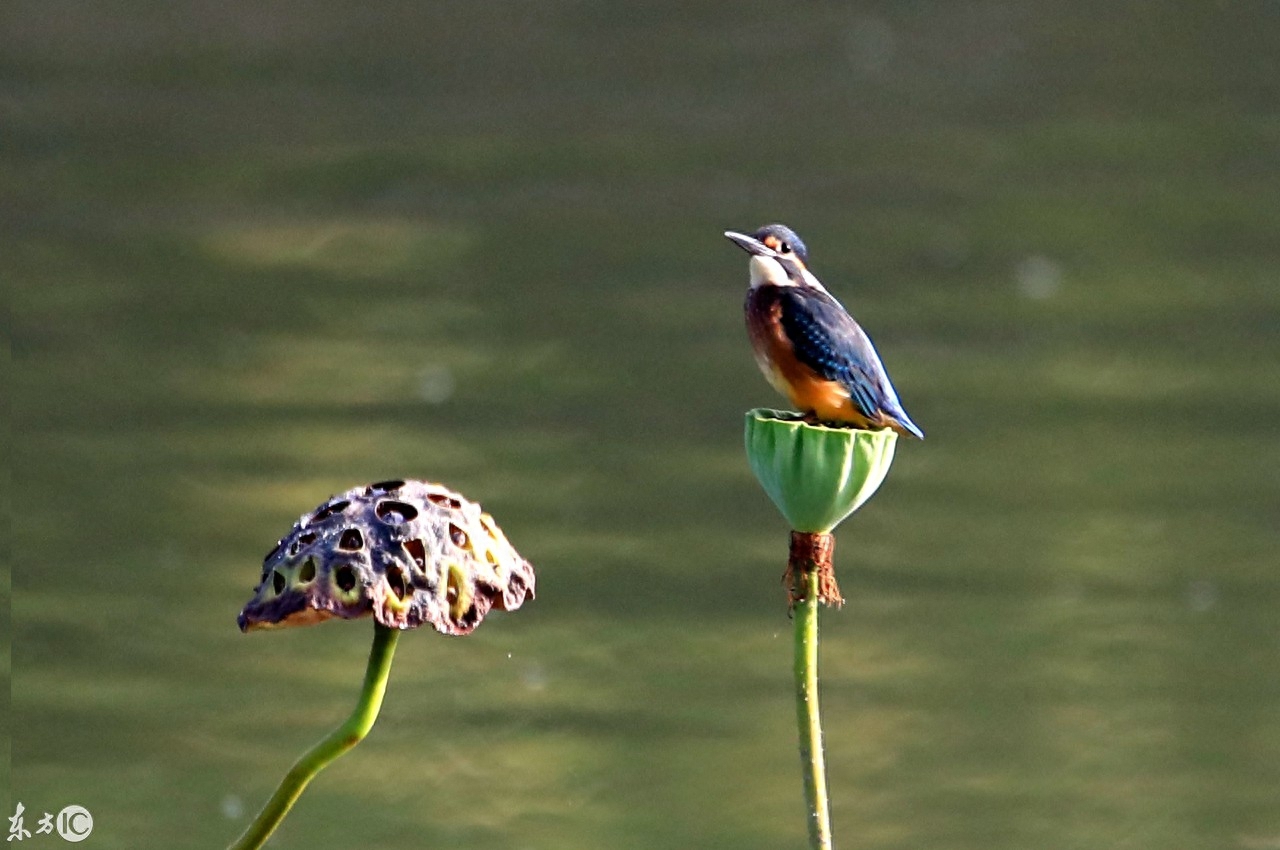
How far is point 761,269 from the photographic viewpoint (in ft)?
9.36

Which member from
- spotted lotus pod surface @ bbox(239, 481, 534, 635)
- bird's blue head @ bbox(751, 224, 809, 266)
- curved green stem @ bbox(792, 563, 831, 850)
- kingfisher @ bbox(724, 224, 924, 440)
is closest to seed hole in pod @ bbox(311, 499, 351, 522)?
spotted lotus pod surface @ bbox(239, 481, 534, 635)

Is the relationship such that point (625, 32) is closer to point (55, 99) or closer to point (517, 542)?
point (55, 99)

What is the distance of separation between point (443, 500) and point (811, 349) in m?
1.05

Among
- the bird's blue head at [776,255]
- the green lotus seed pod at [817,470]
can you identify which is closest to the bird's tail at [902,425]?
the bird's blue head at [776,255]

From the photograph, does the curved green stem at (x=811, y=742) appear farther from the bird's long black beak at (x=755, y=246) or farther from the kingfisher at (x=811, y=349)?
the bird's long black beak at (x=755, y=246)

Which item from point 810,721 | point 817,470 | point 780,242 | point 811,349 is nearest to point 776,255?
point 780,242

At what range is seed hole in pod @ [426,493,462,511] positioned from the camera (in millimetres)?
1401

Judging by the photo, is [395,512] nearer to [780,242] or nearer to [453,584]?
[453,584]

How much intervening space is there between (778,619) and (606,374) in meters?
2.40

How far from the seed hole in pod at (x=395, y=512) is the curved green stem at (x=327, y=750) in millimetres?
63

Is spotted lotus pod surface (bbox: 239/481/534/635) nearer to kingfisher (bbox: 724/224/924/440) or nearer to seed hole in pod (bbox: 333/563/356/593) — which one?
seed hole in pod (bbox: 333/563/356/593)

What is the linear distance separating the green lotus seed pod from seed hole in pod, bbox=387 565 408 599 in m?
0.37

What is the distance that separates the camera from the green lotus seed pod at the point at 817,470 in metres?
1.63

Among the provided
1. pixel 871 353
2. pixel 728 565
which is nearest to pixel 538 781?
pixel 728 565
